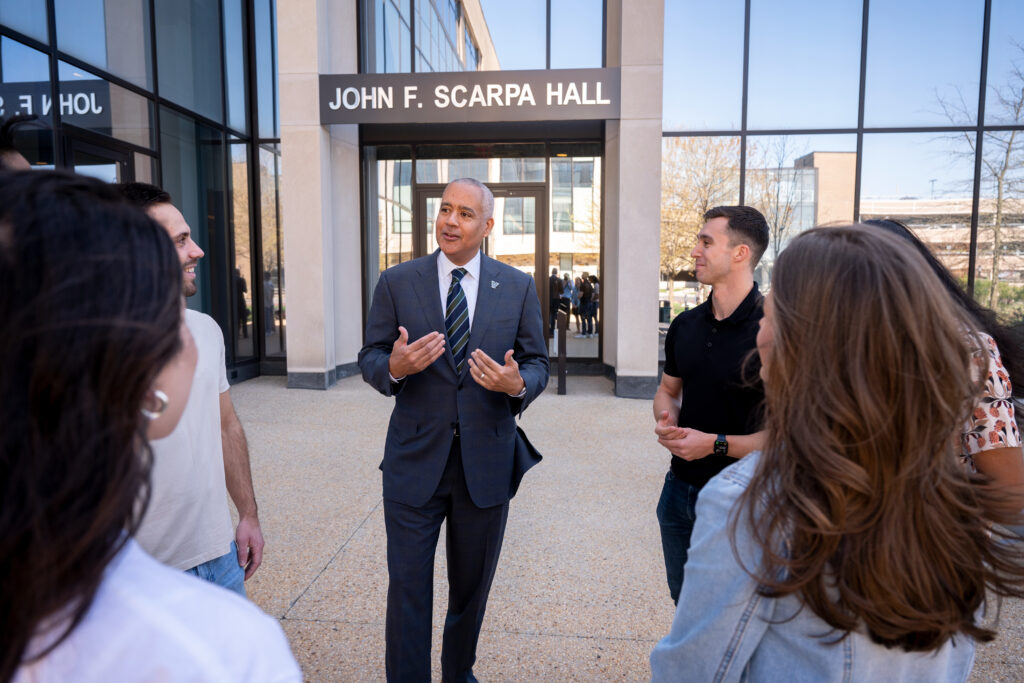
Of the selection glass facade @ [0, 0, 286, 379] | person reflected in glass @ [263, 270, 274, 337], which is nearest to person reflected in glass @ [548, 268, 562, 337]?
glass facade @ [0, 0, 286, 379]

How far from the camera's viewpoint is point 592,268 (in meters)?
10.6

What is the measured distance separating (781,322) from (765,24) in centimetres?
1035

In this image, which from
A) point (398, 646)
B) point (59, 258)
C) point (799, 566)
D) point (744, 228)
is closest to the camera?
point (59, 258)

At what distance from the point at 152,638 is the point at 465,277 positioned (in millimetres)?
2285

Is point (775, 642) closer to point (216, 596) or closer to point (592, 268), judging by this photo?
point (216, 596)

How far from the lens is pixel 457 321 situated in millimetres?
2734

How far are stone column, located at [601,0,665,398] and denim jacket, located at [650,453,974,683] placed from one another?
769 centimetres

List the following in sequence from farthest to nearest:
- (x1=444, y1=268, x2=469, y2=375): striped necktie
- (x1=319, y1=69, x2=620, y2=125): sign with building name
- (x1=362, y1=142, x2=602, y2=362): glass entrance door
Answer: (x1=362, y1=142, x2=602, y2=362): glass entrance door
(x1=319, y1=69, x2=620, y2=125): sign with building name
(x1=444, y1=268, x2=469, y2=375): striped necktie

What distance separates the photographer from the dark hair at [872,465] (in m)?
1.00

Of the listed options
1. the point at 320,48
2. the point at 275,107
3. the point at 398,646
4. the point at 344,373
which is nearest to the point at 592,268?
the point at 344,373

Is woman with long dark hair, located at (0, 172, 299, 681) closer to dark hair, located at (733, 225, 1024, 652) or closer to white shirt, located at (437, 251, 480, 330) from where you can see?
dark hair, located at (733, 225, 1024, 652)

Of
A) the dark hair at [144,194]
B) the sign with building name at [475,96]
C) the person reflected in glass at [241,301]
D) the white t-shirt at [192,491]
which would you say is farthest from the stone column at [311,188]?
the white t-shirt at [192,491]

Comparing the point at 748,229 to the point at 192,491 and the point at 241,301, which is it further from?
the point at 241,301

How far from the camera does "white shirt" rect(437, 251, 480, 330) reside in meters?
2.82
